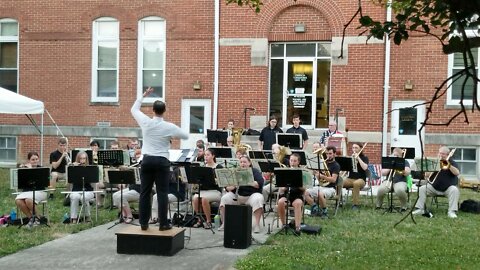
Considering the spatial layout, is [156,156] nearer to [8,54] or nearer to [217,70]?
[217,70]

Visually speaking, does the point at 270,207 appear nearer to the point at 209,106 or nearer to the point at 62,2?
the point at 209,106

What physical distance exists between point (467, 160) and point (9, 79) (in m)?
16.2

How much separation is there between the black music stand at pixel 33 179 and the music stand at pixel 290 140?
18.5 feet

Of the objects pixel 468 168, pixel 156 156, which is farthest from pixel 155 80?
pixel 156 156

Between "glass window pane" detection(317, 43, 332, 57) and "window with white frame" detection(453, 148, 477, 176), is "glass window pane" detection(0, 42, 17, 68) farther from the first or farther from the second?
"window with white frame" detection(453, 148, 477, 176)

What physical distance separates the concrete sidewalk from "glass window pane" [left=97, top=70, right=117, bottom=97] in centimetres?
1091

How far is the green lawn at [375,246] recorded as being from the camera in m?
7.80

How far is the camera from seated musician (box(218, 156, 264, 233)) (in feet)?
33.7

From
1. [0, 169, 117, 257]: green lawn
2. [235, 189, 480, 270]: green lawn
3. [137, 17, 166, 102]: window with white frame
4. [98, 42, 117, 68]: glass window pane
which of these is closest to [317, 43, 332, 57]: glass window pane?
[137, 17, 166, 102]: window with white frame

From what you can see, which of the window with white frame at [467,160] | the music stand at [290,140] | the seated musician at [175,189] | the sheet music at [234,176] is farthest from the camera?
the window with white frame at [467,160]

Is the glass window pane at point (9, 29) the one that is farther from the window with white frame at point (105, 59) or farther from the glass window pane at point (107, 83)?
the glass window pane at point (107, 83)

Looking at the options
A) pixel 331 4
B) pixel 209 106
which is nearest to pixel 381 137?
pixel 331 4

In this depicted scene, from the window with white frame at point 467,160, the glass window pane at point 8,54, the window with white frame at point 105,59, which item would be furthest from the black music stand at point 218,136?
the glass window pane at point 8,54

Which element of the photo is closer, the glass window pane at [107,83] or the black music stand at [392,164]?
the black music stand at [392,164]
